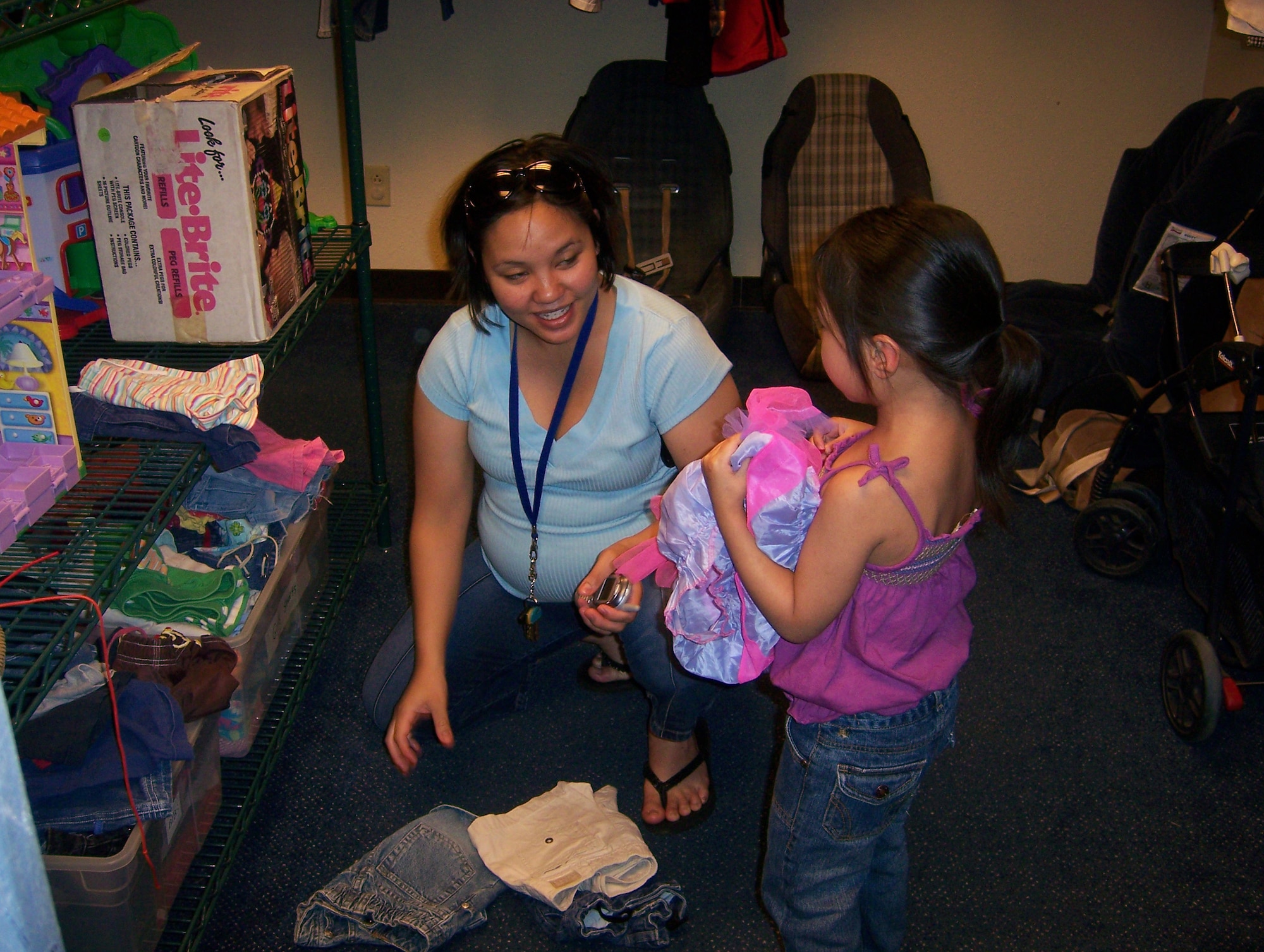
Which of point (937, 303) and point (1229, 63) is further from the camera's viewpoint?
point (1229, 63)

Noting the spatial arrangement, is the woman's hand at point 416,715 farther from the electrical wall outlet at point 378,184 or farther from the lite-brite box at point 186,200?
the electrical wall outlet at point 378,184

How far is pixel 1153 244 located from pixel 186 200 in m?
2.37

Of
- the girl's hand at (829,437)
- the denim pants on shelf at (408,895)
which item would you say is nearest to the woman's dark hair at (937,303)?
the girl's hand at (829,437)

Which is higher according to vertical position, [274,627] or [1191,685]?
[274,627]

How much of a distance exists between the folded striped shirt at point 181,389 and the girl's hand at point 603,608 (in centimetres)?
53

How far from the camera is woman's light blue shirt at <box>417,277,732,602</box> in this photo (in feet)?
5.17

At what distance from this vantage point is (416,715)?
59.6 inches

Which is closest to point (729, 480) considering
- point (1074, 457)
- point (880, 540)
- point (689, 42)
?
point (880, 540)

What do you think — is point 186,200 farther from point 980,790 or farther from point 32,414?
point 980,790

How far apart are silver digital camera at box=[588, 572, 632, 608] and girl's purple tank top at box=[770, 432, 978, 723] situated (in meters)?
0.27

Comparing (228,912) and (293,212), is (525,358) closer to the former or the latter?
(293,212)

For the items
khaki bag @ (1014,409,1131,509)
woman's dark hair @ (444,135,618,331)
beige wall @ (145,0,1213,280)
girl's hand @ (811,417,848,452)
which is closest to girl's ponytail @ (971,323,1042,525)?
girl's hand @ (811,417,848,452)

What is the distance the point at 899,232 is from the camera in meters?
1.08

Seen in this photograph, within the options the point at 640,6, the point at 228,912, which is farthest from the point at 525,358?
the point at 640,6
